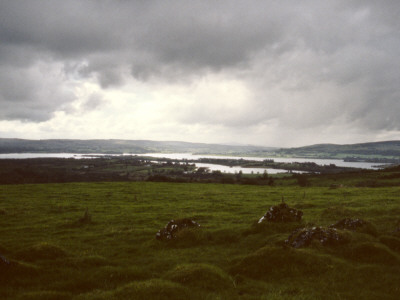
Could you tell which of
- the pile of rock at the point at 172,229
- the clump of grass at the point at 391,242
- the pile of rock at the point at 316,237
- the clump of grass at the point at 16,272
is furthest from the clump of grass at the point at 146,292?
the clump of grass at the point at 391,242

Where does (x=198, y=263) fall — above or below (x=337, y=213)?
above

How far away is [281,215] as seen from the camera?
20047 millimetres

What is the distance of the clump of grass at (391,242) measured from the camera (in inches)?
533

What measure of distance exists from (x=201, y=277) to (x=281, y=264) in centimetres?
380

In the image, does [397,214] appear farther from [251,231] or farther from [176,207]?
[176,207]

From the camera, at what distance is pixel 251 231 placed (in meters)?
18.7

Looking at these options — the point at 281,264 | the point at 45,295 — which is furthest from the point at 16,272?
the point at 281,264

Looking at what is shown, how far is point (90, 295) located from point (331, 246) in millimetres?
11678

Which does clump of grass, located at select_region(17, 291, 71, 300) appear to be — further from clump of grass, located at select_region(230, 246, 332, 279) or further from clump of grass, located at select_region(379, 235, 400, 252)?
clump of grass, located at select_region(379, 235, 400, 252)

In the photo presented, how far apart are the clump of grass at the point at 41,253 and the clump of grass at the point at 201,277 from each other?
694cm

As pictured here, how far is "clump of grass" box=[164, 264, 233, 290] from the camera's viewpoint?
10391mm

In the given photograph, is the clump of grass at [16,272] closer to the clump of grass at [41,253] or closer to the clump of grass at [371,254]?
the clump of grass at [41,253]

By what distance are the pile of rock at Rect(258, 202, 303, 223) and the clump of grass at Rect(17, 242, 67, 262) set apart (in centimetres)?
1334

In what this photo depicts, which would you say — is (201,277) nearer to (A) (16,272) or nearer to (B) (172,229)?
(B) (172,229)
